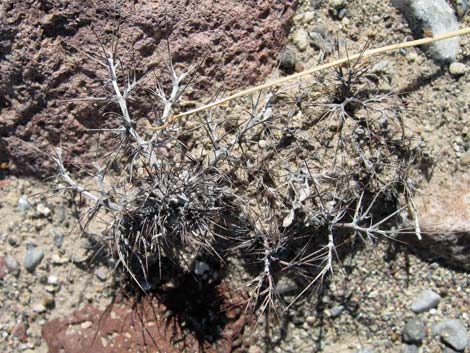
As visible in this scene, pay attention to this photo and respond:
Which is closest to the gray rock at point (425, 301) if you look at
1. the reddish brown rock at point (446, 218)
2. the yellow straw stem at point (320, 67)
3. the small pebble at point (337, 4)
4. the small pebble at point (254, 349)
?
the reddish brown rock at point (446, 218)

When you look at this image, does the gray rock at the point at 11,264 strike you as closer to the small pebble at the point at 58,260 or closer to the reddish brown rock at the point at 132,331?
the small pebble at the point at 58,260

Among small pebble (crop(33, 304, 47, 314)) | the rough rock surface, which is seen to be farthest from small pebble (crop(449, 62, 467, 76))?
small pebble (crop(33, 304, 47, 314))

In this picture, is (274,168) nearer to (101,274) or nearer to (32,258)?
(101,274)

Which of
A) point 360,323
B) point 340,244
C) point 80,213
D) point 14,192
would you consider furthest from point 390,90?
point 14,192

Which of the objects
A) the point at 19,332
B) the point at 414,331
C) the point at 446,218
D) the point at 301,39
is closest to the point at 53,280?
the point at 19,332

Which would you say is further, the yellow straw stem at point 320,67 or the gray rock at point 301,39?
the gray rock at point 301,39

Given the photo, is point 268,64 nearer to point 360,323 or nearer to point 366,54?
point 366,54
